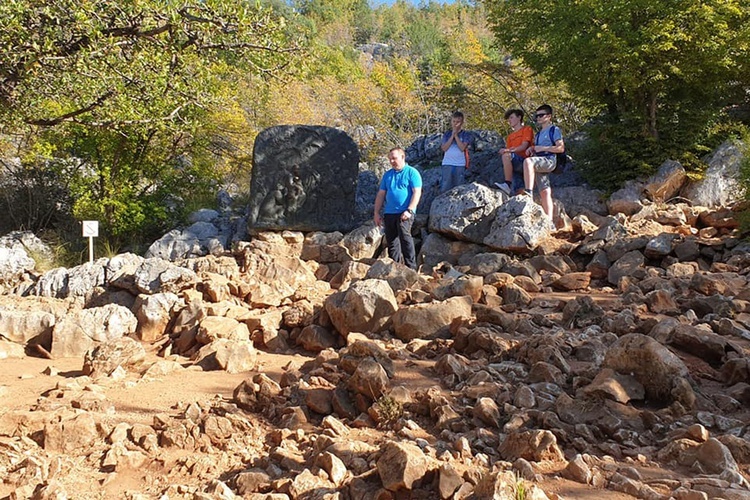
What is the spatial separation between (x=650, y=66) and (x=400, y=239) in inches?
219

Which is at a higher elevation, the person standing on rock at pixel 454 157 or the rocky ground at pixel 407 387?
the person standing on rock at pixel 454 157

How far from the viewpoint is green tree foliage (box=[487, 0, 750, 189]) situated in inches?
380

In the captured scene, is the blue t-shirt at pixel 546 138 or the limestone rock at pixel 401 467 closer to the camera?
the limestone rock at pixel 401 467

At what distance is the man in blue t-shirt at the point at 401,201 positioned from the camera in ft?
24.7

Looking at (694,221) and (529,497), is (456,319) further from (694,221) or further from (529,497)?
(694,221)

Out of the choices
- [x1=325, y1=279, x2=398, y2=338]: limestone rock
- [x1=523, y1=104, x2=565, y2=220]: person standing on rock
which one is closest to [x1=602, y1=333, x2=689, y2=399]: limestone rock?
[x1=325, y1=279, x2=398, y2=338]: limestone rock

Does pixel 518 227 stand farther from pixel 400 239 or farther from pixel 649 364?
pixel 649 364

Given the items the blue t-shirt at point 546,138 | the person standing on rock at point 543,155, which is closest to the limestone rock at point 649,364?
the person standing on rock at point 543,155

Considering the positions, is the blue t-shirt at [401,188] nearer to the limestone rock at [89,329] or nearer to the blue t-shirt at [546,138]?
the blue t-shirt at [546,138]

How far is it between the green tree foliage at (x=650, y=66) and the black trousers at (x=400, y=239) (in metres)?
4.35

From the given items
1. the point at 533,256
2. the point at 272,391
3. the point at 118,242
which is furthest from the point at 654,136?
the point at 118,242

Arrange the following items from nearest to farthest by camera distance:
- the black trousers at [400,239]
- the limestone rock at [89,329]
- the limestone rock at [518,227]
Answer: the limestone rock at [89,329] < the black trousers at [400,239] < the limestone rock at [518,227]

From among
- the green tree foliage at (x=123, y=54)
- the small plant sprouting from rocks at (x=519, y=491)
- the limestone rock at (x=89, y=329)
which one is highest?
the green tree foliage at (x=123, y=54)

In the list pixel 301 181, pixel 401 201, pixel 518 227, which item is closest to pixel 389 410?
pixel 401 201
